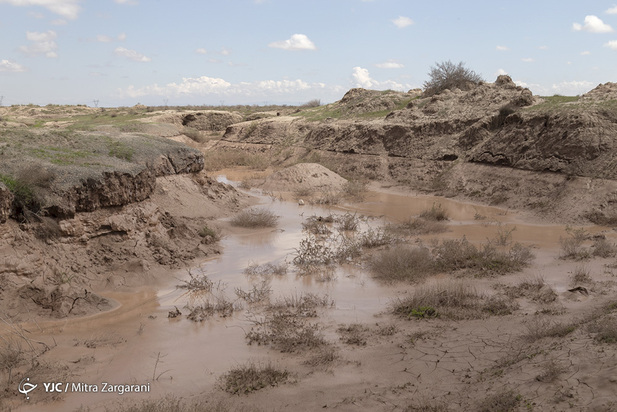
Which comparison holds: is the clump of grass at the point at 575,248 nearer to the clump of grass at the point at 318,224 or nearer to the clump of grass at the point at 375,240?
the clump of grass at the point at 375,240

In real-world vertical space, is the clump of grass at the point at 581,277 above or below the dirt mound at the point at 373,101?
below

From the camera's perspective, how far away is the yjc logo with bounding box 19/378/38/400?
4574mm

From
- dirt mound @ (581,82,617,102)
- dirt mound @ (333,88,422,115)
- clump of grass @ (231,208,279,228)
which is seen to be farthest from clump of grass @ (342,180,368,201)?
dirt mound @ (333,88,422,115)

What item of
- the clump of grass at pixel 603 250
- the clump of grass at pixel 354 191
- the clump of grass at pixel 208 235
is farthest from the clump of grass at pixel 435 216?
the clump of grass at pixel 208 235

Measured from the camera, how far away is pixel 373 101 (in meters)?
26.6

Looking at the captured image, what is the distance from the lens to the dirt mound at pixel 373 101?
25922 millimetres

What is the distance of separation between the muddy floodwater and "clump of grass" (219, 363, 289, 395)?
0.68 feet

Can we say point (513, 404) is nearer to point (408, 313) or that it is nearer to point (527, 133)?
point (408, 313)

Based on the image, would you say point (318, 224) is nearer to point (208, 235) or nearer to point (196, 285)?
point (208, 235)

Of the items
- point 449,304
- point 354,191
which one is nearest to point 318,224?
point 354,191

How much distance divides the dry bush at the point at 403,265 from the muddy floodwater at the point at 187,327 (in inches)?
9.7

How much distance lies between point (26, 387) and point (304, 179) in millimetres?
13902

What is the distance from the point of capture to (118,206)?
8859mm

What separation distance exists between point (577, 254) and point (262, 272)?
19.2 feet
